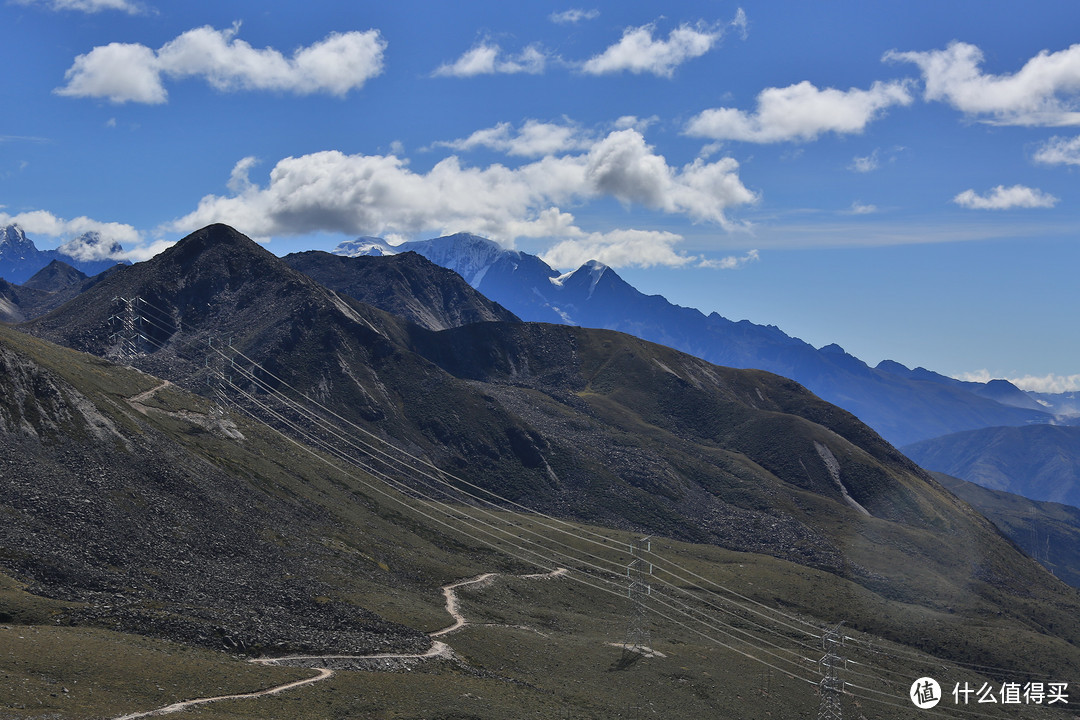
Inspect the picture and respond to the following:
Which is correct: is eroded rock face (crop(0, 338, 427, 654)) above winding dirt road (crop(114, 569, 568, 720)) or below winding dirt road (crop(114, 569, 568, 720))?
above

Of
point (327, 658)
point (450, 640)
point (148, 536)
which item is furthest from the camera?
point (450, 640)

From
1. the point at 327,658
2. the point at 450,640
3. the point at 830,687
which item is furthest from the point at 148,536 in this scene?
the point at 830,687

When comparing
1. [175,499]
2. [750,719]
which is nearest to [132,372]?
[175,499]

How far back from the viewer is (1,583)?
73312 mm

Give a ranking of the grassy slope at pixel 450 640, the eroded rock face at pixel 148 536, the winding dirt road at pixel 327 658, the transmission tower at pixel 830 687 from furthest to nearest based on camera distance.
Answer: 1. the transmission tower at pixel 830 687
2. the eroded rock face at pixel 148 536
3. the grassy slope at pixel 450 640
4. the winding dirt road at pixel 327 658

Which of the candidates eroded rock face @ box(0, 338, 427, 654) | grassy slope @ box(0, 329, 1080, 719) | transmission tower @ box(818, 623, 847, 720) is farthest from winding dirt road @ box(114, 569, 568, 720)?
transmission tower @ box(818, 623, 847, 720)

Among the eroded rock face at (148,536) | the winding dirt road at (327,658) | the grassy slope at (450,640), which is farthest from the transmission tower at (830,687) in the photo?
the eroded rock face at (148,536)

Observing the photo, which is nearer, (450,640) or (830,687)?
(830,687)

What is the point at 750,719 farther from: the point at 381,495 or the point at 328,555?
the point at 381,495

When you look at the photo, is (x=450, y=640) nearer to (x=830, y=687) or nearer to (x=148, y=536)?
(x=148, y=536)

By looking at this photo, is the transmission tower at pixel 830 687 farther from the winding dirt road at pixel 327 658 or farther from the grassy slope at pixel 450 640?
the winding dirt road at pixel 327 658

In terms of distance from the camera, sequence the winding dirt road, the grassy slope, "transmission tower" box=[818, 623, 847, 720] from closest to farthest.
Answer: the winding dirt road
the grassy slope
"transmission tower" box=[818, 623, 847, 720]

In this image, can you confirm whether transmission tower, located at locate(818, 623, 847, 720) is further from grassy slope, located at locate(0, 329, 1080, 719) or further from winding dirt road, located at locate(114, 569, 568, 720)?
winding dirt road, located at locate(114, 569, 568, 720)

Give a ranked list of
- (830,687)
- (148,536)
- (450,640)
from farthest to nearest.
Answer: (450,640)
(148,536)
(830,687)
